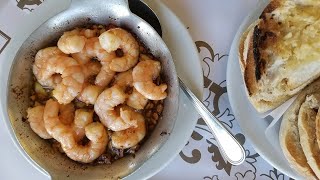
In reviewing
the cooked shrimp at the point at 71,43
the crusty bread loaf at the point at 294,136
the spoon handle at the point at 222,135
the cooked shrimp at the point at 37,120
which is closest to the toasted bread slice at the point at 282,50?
the crusty bread loaf at the point at 294,136

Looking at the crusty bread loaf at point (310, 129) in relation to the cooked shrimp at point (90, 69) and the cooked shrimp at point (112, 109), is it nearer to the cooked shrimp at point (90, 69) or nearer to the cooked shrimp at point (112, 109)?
the cooked shrimp at point (112, 109)

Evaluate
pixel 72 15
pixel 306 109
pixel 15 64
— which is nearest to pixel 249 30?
pixel 306 109

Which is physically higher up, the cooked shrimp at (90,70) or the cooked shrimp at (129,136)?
the cooked shrimp at (90,70)

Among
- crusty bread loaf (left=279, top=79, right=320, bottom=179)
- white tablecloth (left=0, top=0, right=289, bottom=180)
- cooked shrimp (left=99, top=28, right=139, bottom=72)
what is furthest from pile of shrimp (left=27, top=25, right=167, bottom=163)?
crusty bread loaf (left=279, top=79, right=320, bottom=179)

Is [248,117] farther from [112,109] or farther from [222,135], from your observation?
[112,109]

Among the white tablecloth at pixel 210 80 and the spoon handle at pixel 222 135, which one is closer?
the spoon handle at pixel 222 135

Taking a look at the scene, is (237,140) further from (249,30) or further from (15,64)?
(15,64)

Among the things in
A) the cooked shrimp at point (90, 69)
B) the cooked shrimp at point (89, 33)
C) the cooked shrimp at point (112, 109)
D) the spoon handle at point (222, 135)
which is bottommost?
the spoon handle at point (222, 135)
